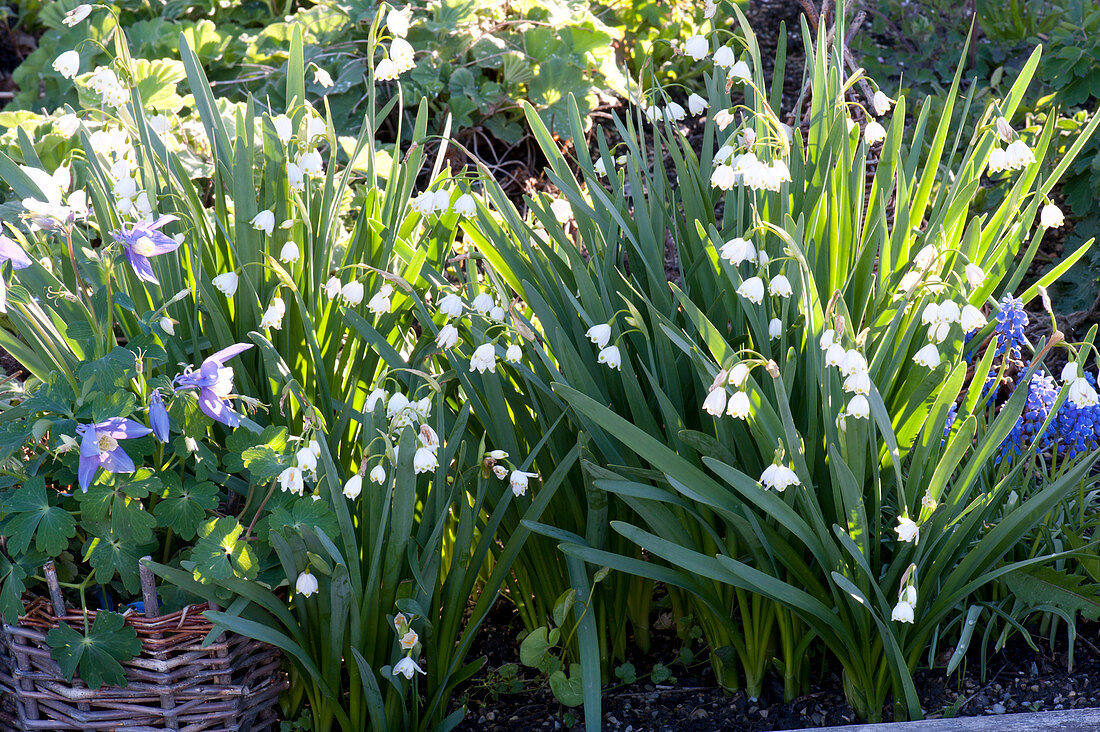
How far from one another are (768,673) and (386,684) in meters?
0.69

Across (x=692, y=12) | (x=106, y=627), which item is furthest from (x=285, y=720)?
(x=692, y=12)

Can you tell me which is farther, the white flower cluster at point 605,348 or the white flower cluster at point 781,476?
the white flower cluster at point 605,348

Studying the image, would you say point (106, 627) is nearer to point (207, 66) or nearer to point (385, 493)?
point (385, 493)

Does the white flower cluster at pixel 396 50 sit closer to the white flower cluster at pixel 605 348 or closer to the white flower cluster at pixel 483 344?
the white flower cluster at pixel 483 344

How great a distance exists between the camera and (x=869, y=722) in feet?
5.05

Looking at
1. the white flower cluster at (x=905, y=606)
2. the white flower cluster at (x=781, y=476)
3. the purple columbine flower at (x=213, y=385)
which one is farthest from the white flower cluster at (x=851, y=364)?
the purple columbine flower at (x=213, y=385)

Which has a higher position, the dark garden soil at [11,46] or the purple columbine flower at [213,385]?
the purple columbine flower at [213,385]

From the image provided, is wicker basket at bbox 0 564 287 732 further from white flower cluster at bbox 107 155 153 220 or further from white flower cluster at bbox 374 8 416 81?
white flower cluster at bbox 374 8 416 81

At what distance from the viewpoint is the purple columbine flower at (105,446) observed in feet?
4.07

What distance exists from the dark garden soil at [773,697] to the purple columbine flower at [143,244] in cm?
89

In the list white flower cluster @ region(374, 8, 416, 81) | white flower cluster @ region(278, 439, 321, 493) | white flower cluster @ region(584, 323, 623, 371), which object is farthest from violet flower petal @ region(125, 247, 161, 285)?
white flower cluster @ region(584, 323, 623, 371)

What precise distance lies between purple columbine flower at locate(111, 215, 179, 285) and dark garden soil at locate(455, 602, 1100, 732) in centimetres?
89

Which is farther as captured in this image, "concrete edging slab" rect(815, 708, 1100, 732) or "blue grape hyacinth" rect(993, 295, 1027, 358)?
"blue grape hyacinth" rect(993, 295, 1027, 358)

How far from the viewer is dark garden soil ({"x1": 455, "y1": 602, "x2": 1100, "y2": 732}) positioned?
1.57 m
